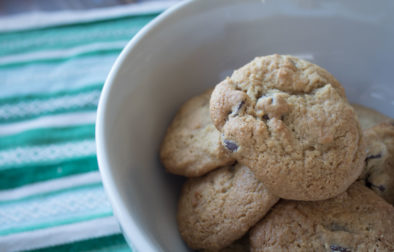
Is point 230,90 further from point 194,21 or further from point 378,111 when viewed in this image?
point 378,111

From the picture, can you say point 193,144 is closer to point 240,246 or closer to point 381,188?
point 240,246

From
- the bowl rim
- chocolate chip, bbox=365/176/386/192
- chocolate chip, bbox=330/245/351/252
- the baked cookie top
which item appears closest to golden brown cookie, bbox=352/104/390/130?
chocolate chip, bbox=365/176/386/192

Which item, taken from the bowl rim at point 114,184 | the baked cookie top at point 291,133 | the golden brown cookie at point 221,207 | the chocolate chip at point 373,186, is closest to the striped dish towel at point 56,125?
the golden brown cookie at point 221,207

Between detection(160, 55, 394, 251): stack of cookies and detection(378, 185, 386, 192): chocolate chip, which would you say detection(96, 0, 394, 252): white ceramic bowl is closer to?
detection(160, 55, 394, 251): stack of cookies

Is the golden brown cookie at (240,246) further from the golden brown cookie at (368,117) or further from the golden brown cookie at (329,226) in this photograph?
the golden brown cookie at (368,117)

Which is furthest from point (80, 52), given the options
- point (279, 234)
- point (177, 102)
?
point (279, 234)

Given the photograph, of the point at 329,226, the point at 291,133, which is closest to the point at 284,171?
the point at 291,133
